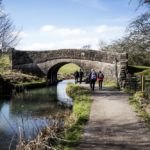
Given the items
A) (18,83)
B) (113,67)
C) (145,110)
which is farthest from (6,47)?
(145,110)

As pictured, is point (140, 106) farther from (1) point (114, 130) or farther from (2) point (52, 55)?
(2) point (52, 55)

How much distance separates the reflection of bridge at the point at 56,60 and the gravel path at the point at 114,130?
21.2 m

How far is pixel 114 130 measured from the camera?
13.6m

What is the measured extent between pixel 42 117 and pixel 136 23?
60.7ft

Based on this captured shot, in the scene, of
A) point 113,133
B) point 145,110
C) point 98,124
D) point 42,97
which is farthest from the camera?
point 42,97

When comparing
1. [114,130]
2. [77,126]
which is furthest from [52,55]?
[114,130]

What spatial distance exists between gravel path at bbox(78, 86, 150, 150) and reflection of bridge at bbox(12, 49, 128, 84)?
2117cm

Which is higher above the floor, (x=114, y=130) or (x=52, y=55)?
(x=52, y=55)

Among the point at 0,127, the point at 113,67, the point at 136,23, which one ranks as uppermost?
the point at 136,23

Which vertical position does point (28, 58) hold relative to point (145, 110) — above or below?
above

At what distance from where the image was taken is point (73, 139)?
1223cm

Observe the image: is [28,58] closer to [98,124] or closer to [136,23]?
[136,23]

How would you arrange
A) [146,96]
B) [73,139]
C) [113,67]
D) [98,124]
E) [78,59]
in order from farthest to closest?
1. [78,59]
2. [113,67]
3. [146,96]
4. [98,124]
5. [73,139]

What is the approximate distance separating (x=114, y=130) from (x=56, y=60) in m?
31.3
